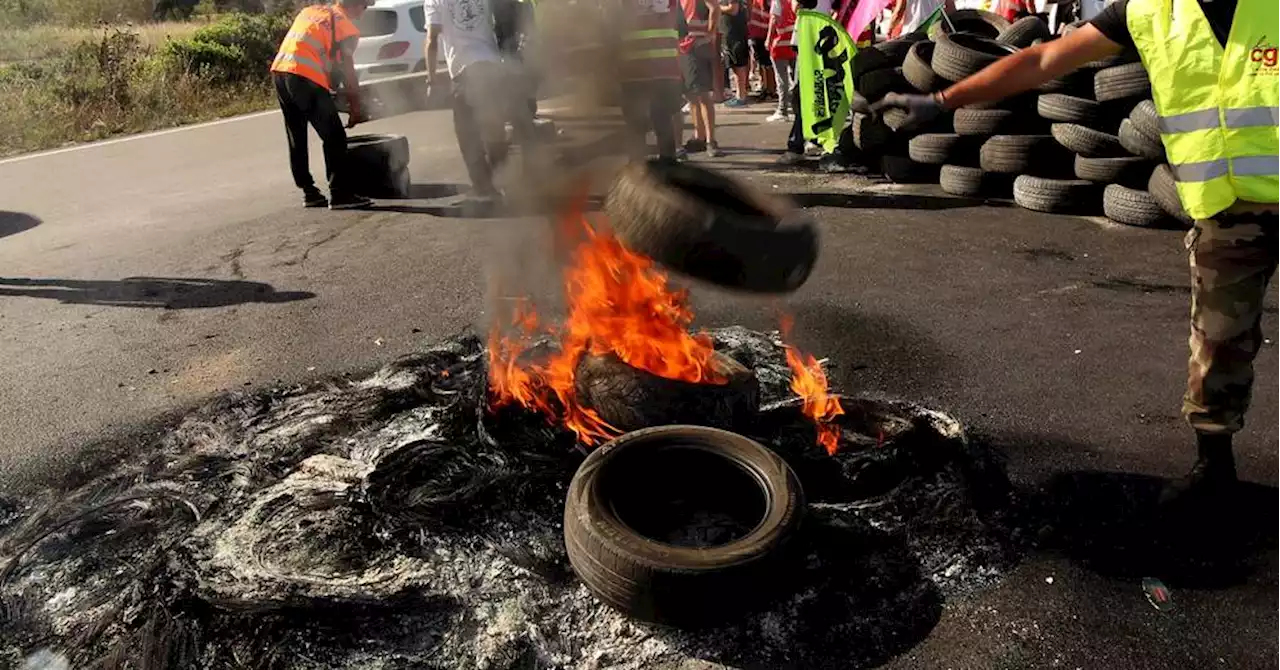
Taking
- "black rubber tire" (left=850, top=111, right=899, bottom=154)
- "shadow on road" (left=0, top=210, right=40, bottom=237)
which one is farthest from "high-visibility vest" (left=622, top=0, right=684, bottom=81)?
"shadow on road" (left=0, top=210, right=40, bottom=237)

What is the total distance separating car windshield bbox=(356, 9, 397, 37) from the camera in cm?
1486

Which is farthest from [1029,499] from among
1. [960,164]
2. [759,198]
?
[960,164]

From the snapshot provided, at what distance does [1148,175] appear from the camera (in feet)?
22.9

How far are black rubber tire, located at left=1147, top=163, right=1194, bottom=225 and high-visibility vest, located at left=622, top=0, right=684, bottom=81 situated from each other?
13.5 ft

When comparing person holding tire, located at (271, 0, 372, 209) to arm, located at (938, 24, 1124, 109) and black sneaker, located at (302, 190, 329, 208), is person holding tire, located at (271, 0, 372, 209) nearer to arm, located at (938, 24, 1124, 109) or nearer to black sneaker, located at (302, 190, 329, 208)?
black sneaker, located at (302, 190, 329, 208)

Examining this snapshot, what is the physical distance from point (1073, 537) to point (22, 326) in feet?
22.6

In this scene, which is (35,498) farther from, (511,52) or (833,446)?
(511,52)

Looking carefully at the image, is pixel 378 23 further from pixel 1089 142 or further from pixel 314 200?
pixel 1089 142

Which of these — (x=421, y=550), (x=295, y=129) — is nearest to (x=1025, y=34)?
(x=295, y=129)

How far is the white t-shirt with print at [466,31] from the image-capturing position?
805cm

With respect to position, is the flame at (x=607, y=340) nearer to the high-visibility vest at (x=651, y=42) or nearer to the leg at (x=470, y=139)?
the high-visibility vest at (x=651, y=42)

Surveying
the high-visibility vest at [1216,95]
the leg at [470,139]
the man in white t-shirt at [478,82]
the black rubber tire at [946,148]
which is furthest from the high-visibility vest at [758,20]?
the high-visibility vest at [1216,95]

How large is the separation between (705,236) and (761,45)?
1212 centimetres

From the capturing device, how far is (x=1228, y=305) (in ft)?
10.2
